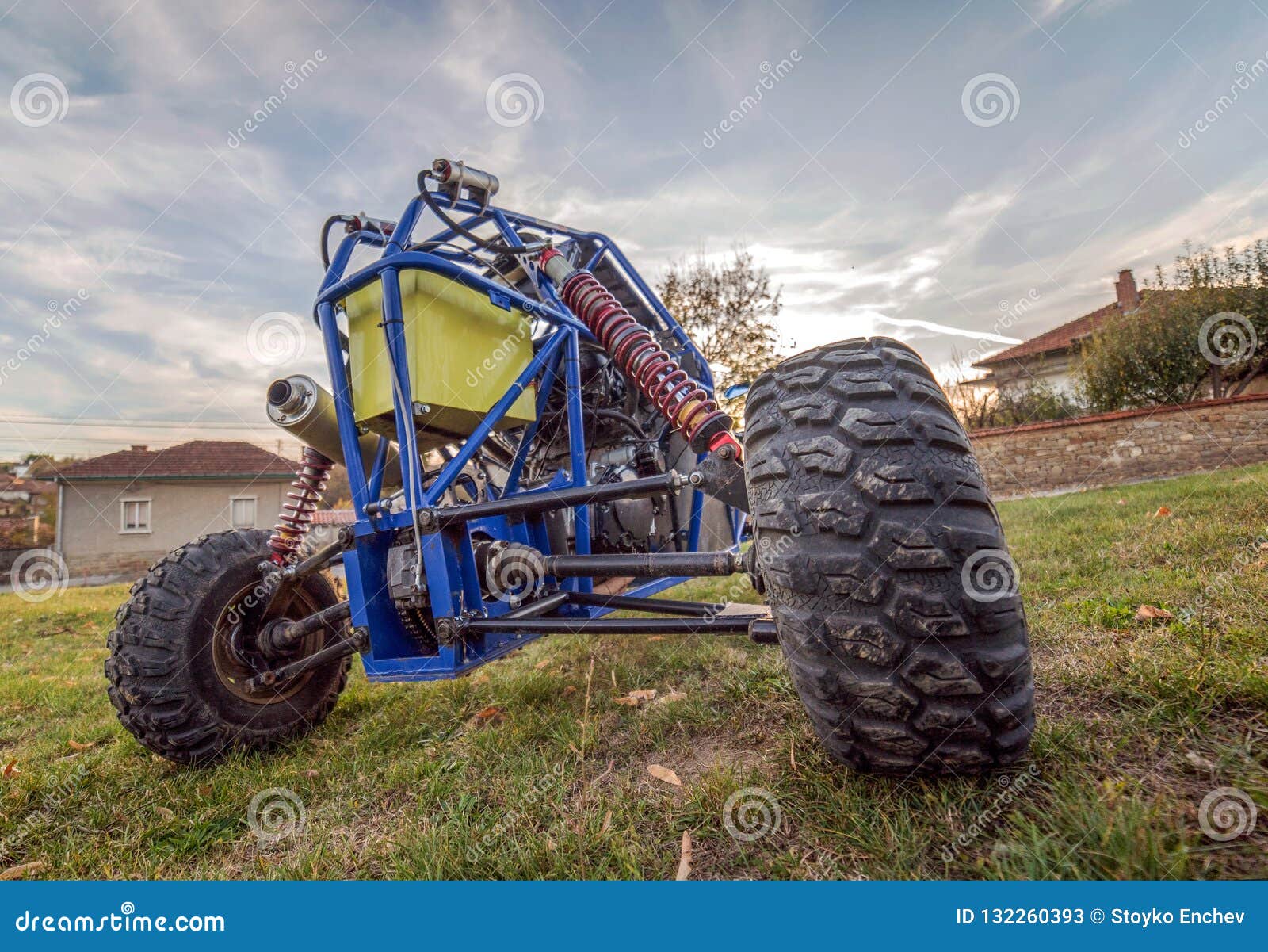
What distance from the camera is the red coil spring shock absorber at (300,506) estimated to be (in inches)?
100

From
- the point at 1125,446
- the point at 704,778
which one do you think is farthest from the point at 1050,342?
the point at 704,778

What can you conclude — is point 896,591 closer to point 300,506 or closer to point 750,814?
point 750,814

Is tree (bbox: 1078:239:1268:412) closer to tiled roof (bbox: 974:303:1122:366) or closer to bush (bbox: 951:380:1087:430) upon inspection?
bush (bbox: 951:380:1087:430)

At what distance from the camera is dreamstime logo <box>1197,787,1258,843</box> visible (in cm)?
107

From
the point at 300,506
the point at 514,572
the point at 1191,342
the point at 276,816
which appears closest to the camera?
the point at 276,816

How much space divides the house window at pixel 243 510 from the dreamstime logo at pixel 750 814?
2783cm

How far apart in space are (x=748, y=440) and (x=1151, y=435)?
494 inches

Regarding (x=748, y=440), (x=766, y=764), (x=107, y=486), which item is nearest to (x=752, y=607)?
(x=766, y=764)

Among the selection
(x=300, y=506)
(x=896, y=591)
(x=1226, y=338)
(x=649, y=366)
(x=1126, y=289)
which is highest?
(x=1126, y=289)

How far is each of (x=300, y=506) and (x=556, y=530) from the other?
3.49 ft

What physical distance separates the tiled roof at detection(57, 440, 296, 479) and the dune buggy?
2539 centimetres

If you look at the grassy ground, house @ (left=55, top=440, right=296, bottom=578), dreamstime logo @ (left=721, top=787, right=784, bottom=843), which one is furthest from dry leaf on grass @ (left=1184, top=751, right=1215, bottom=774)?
house @ (left=55, top=440, right=296, bottom=578)

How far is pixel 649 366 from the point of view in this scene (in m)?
2.69

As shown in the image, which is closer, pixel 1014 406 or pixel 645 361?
pixel 645 361
